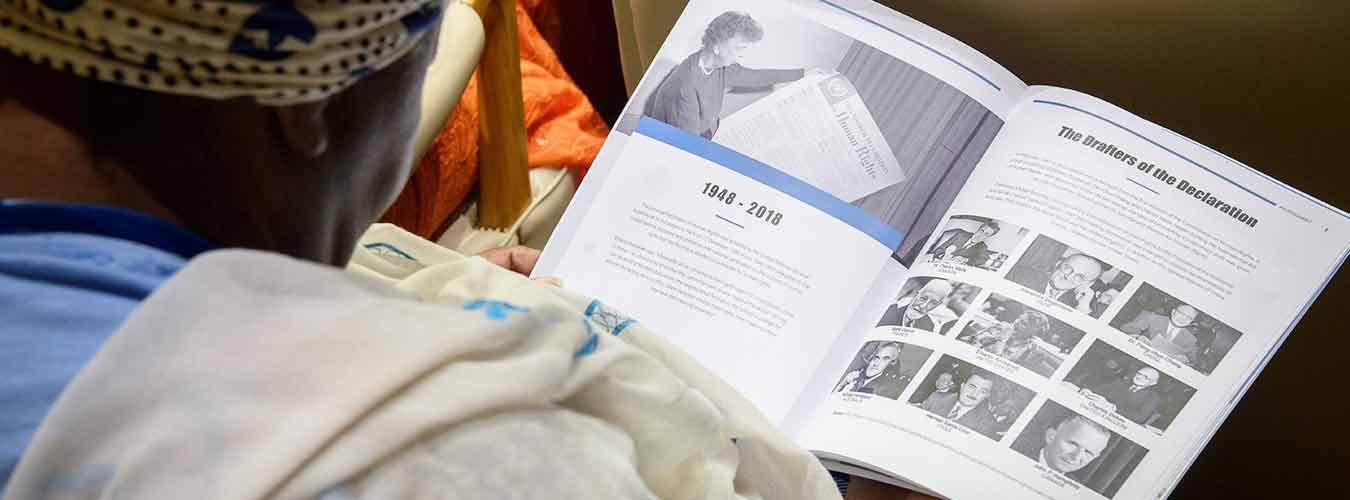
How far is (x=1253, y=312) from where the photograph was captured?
56 cm

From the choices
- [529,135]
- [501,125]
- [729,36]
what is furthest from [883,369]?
[529,135]

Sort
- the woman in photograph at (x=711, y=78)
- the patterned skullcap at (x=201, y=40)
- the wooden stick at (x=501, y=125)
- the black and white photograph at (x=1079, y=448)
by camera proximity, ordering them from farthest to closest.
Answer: the wooden stick at (x=501, y=125) < the woman in photograph at (x=711, y=78) < the black and white photograph at (x=1079, y=448) < the patterned skullcap at (x=201, y=40)

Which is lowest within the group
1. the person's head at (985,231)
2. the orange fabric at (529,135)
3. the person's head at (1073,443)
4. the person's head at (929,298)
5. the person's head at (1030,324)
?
the orange fabric at (529,135)

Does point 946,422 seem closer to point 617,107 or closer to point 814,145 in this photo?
point 814,145

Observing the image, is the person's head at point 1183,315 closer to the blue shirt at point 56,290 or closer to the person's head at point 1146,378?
the person's head at point 1146,378

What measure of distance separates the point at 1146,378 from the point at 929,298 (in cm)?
11

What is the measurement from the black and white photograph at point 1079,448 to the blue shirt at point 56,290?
1.31ft

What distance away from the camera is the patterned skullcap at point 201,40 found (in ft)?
0.99

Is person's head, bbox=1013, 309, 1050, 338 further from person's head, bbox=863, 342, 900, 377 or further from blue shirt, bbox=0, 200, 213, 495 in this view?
blue shirt, bbox=0, 200, 213, 495

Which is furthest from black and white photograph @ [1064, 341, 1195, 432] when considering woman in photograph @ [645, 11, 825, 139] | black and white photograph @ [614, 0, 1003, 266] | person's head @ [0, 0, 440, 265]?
person's head @ [0, 0, 440, 265]

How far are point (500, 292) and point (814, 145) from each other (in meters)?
0.19

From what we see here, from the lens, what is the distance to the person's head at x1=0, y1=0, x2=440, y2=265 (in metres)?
0.31

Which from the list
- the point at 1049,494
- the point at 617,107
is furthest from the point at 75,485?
the point at 617,107

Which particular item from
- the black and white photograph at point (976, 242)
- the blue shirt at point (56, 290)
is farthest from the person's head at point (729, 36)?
the blue shirt at point (56, 290)
